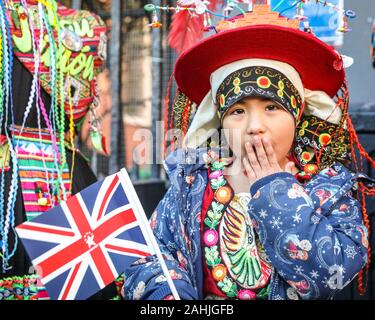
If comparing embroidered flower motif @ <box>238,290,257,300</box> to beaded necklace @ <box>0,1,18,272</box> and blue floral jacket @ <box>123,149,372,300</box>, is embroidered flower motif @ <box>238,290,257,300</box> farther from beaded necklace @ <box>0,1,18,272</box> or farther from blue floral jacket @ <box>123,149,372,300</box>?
beaded necklace @ <box>0,1,18,272</box>

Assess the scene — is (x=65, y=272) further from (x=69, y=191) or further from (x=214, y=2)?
(x=214, y=2)

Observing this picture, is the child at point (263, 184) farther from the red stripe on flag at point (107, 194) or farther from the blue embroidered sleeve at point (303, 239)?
the red stripe on flag at point (107, 194)

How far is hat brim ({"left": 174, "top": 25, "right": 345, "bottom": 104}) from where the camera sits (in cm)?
197

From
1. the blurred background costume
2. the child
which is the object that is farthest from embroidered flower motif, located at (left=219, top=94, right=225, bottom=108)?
the blurred background costume

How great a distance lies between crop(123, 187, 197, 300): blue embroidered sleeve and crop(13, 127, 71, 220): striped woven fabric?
0.64 meters

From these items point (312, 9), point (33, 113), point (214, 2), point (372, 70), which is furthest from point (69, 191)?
point (372, 70)

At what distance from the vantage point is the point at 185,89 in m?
2.28

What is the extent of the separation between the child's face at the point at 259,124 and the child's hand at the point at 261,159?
27 mm

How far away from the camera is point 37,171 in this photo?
8.36ft

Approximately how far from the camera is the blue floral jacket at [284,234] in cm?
176

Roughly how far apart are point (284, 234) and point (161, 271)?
0.41 m

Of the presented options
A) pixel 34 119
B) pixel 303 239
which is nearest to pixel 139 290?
pixel 303 239

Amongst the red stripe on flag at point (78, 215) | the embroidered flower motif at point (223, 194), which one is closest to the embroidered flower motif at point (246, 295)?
the embroidered flower motif at point (223, 194)
